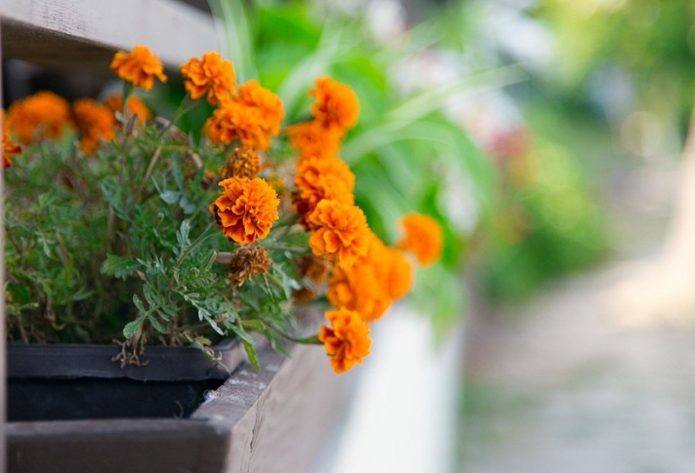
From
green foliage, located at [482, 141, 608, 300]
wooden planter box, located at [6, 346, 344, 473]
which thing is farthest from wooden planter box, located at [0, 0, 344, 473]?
green foliage, located at [482, 141, 608, 300]

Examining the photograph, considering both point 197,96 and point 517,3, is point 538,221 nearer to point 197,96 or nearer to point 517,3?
point 517,3

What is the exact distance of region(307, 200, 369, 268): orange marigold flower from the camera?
3.09ft

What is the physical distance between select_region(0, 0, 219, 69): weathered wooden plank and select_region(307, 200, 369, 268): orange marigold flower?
12.7 inches

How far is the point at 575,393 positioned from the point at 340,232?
3.91 m

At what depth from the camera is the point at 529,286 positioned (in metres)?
6.71

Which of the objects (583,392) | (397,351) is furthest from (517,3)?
(397,351)

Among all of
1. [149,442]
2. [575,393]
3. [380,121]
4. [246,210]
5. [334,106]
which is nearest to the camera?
[149,442]

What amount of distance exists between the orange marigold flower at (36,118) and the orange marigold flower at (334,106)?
484 mm

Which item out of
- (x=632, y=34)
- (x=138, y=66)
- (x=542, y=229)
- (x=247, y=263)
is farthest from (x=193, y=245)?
(x=632, y=34)

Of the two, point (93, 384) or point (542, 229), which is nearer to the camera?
point (93, 384)

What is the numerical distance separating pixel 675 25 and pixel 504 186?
11.7 ft

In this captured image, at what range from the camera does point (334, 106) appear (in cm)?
124

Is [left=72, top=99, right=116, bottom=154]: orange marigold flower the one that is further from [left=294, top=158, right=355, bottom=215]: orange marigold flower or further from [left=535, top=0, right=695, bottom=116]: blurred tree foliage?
[left=535, top=0, right=695, bottom=116]: blurred tree foliage

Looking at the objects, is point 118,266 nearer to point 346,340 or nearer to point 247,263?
point 247,263
